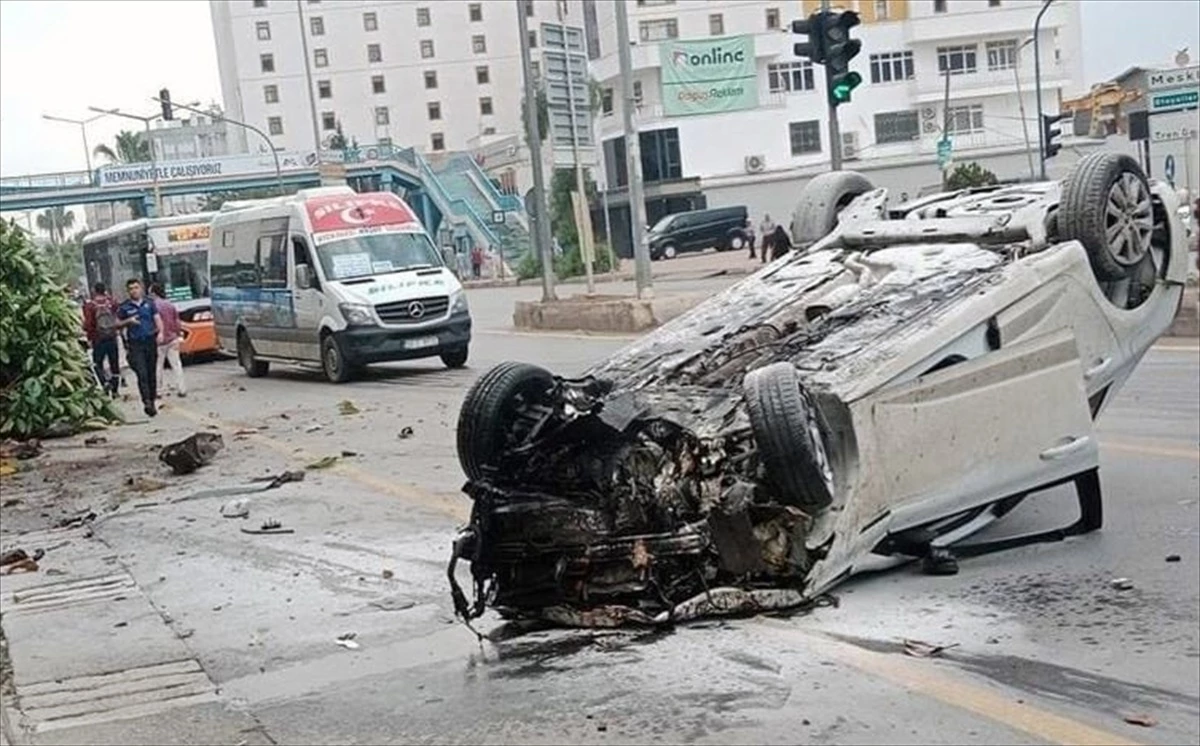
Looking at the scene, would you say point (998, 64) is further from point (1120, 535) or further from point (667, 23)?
point (1120, 535)

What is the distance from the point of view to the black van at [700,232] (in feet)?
184

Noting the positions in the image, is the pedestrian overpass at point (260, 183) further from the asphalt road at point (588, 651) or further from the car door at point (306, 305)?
the asphalt road at point (588, 651)

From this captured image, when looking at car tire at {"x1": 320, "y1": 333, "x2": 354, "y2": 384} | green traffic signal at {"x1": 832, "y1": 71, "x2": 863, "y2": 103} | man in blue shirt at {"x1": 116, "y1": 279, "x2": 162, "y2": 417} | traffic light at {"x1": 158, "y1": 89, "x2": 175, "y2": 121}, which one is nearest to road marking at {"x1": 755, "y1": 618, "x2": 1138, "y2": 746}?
green traffic signal at {"x1": 832, "y1": 71, "x2": 863, "y2": 103}

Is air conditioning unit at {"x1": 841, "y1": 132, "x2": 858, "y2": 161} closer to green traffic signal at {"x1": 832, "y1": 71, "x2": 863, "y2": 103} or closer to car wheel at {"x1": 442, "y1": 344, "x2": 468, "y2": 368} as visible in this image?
car wheel at {"x1": 442, "y1": 344, "x2": 468, "y2": 368}

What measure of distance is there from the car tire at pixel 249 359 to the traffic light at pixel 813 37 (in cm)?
1083

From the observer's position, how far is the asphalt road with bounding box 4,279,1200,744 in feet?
16.0

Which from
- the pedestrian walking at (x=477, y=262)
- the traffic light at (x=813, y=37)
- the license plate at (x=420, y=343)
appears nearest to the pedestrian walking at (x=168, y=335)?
the license plate at (x=420, y=343)

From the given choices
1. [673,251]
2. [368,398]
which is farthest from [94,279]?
[673,251]

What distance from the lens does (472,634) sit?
20.4 ft

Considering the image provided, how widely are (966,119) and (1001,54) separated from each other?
15.8ft

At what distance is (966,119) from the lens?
220 feet

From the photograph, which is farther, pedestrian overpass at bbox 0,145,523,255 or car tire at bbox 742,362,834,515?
pedestrian overpass at bbox 0,145,523,255

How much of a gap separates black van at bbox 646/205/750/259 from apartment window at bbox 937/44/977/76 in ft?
60.3

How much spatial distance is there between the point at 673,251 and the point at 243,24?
60215 mm
